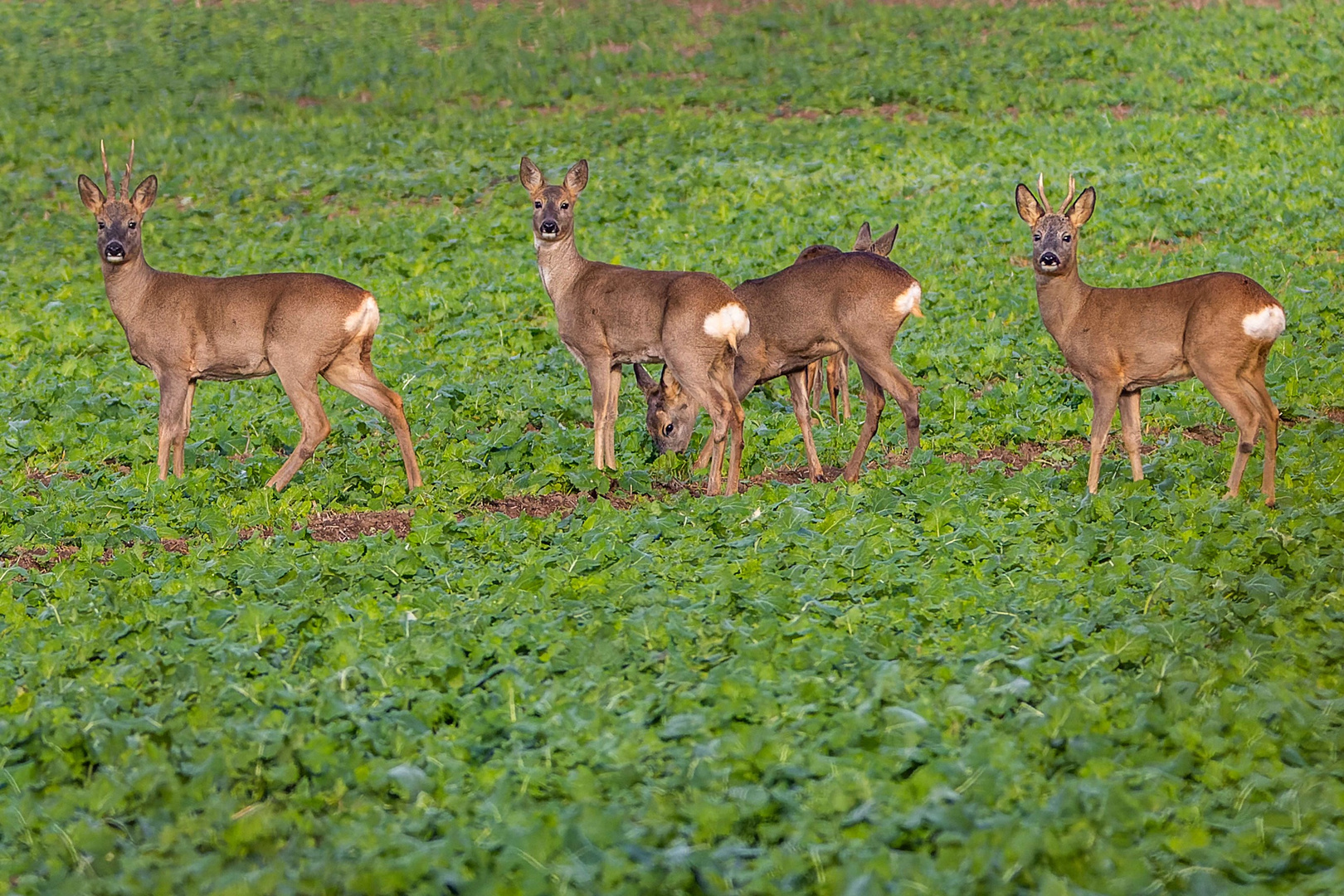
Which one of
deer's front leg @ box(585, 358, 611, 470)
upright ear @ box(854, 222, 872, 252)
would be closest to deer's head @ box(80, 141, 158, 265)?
deer's front leg @ box(585, 358, 611, 470)

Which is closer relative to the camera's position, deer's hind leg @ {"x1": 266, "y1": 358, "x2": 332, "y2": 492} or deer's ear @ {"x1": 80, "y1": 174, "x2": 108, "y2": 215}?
deer's hind leg @ {"x1": 266, "y1": 358, "x2": 332, "y2": 492}

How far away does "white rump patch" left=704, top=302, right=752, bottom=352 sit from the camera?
873 centimetres

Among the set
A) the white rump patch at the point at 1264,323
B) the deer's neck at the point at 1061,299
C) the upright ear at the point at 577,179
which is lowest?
the white rump patch at the point at 1264,323

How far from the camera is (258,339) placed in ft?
29.1

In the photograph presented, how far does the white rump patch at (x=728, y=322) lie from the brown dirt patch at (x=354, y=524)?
2110mm

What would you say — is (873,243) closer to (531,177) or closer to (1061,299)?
(531,177)

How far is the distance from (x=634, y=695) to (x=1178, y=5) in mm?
24494

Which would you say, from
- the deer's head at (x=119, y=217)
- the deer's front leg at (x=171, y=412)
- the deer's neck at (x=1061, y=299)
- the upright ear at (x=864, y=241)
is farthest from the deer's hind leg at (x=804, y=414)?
the deer's head at (x=119, y=217)

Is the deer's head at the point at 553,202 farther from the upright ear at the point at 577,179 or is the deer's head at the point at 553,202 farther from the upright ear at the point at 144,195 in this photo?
the upright ear at the point at 144,195

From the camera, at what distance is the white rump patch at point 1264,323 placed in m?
7.87

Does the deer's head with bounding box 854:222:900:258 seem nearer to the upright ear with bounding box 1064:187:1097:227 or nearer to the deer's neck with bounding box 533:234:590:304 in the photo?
the upright ear with bounding box 1064:187:1097:227

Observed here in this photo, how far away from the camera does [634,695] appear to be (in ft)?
17.0

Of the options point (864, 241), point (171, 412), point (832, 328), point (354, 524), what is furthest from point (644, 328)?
point (864, 241)

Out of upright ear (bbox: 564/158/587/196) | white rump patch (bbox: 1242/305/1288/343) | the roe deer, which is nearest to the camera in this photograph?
white rump patch (bbox: 1242/305/1288/343)
